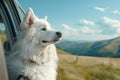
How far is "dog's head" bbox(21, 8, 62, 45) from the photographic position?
6.01 m

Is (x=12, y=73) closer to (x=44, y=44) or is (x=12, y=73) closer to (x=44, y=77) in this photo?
(x=44, y=77)

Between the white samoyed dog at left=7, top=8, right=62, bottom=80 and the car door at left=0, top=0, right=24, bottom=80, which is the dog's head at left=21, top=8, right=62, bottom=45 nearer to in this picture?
the white samoyed dog at left=7, top=8, right=62, bottom=80

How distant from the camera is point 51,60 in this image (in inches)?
247

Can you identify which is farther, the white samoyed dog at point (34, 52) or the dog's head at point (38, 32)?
the dog's head at point (38, 32)

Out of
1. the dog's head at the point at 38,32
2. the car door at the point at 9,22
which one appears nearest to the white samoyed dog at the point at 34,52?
the dog's head at the point at 38,32

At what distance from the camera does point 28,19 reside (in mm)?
5918

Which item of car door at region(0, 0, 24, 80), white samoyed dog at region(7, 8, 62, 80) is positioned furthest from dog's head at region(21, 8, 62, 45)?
car door at region(0, 0, 24, 80)

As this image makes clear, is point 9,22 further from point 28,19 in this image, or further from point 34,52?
point 34,52

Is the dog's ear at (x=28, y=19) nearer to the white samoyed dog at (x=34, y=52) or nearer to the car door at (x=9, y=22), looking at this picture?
the white samoyed dog at (x=34, y=52)

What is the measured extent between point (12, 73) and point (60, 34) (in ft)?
3.99

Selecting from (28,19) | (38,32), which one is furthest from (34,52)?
(28,19)

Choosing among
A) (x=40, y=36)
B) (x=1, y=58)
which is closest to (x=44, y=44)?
(x=40, y=36)

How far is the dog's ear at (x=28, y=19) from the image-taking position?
19.1ft

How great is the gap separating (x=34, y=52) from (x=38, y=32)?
1.33ft
